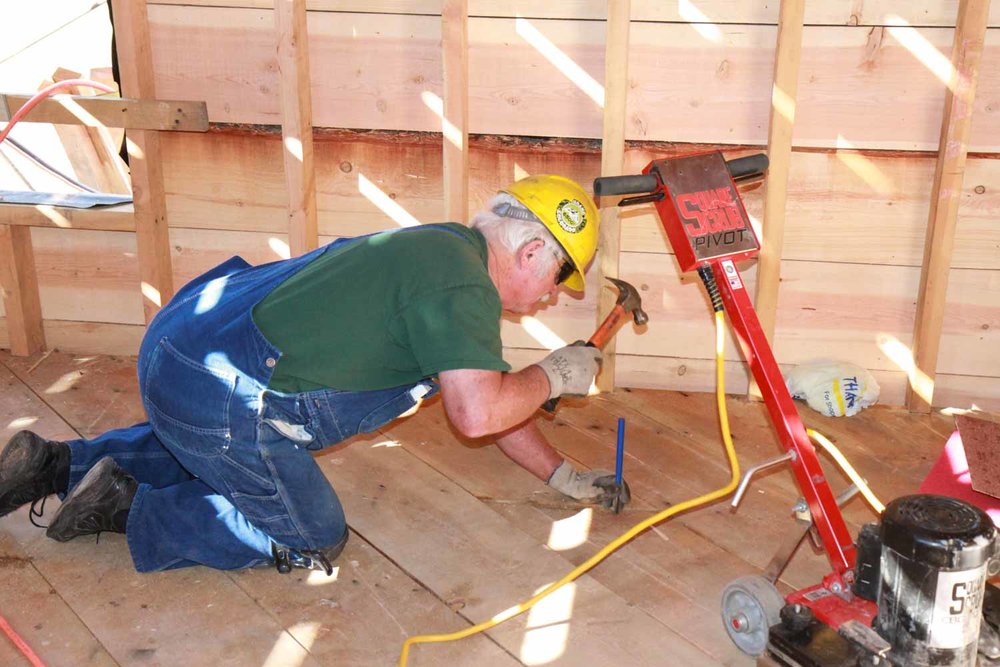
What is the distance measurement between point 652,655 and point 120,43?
101 inches

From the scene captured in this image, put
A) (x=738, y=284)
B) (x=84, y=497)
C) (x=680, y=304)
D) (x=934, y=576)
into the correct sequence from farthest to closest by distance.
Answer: (x=680, y=304) → (x=84, y=497) → (x=738, y=284) → (x=934, y=576)

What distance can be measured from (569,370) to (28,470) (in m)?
1.40

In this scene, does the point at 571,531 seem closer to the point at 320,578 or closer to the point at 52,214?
the point at 320,578

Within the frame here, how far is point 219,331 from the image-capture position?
2.20m

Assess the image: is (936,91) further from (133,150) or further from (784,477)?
(133,150)

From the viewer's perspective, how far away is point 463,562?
8.08 feet

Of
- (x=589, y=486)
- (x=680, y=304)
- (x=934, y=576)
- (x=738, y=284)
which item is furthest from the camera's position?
(x=680, y=304)

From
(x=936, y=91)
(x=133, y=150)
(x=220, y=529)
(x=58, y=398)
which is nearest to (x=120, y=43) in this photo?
(x=133, y=150)

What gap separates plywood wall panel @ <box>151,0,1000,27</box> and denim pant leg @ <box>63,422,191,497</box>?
150 centimetres

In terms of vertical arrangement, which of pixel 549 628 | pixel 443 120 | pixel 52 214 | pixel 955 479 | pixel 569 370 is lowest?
pixel 549 628

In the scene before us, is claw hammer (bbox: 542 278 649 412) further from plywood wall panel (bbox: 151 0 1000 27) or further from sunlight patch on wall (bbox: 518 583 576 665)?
plywood wall panel (bbox: 151 0 1000 27)

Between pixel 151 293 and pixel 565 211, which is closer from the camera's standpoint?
pixel 565 211

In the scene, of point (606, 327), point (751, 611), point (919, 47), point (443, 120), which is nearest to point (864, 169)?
point (919, 47)

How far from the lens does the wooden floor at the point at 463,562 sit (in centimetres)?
213
